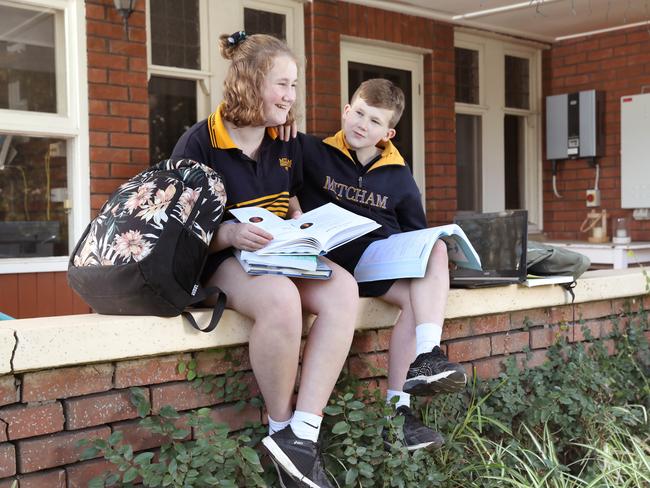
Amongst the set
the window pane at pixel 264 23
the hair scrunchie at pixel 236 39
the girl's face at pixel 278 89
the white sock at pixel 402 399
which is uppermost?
the window pane at pixel 264 23

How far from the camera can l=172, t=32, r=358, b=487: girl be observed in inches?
82.6

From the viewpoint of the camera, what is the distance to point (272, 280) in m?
2.13

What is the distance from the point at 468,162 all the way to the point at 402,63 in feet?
3.54

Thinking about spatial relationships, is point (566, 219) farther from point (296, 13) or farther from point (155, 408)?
point (155, 408)

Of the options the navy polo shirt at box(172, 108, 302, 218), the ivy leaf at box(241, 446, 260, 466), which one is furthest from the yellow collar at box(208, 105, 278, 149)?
the ivy leaf at box(241, 446, 260, 466)

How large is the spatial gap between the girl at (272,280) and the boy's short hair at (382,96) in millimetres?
287

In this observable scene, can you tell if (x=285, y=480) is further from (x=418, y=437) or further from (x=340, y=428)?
(x=418, y=437)

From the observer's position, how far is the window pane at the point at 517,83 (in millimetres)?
6883

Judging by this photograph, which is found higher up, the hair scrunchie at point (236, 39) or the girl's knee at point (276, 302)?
the hair scrunchie at point (236, 39)

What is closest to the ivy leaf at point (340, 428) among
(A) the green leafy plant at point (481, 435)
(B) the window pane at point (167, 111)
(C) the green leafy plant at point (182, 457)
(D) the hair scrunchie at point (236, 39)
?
(A) the green leafy plant at point (481, 435)

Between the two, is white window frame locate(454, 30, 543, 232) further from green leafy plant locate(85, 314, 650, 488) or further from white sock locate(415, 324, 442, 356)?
white sock locate(415, 324, 442, 356)

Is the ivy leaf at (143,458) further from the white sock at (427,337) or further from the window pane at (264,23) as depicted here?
the window pane at (264,23)

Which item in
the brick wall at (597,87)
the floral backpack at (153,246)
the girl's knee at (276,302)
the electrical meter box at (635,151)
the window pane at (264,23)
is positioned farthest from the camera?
the brick wall at (597,87)

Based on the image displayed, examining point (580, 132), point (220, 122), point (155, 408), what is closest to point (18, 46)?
point (220, 122)
